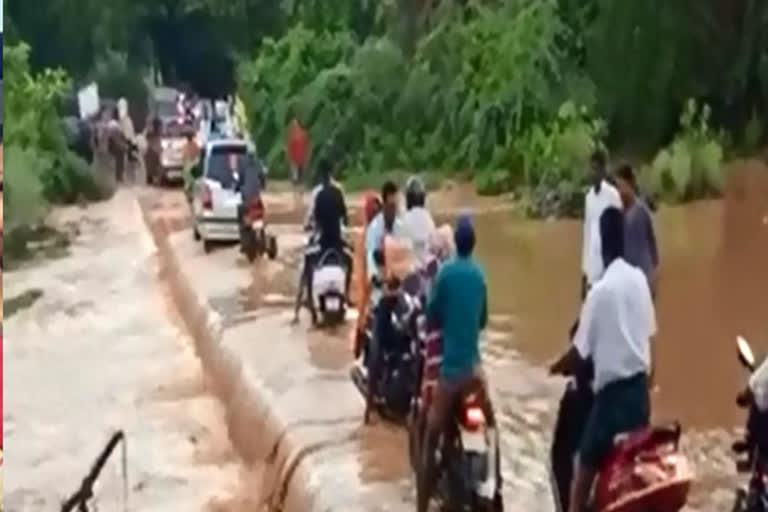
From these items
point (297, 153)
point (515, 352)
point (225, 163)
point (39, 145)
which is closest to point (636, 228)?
point (515, 352)

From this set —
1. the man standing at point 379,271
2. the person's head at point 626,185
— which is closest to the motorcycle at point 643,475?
the person's head at point 626,185

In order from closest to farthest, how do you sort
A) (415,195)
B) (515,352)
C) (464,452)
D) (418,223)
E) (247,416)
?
(464,452), (415,195), (418,223), (247,416), (515,352)

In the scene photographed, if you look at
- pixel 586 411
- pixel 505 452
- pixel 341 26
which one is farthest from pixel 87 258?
pixel 586 411

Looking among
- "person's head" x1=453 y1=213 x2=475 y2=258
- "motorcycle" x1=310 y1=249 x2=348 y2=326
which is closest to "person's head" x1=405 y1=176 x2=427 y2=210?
"person's head" x1=453 y1=213 x2=475 y2=258

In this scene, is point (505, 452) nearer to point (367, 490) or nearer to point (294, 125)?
point (367, 490)

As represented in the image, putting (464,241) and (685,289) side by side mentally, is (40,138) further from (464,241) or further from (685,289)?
(464,241)

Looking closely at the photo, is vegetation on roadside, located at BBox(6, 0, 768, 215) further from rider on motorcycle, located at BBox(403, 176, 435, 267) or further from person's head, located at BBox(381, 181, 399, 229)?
rider on motorcycle, located at BBox(403, 176, 435, 267)

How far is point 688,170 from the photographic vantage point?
84.9ft

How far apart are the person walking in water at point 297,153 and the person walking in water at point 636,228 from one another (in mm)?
22027

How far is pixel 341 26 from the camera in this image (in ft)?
143

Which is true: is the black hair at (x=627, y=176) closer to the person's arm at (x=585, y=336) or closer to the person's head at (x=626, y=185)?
the person's head at (x=626, y=185)

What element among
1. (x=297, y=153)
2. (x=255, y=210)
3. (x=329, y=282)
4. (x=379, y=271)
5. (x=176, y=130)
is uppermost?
(x=379, y=271)

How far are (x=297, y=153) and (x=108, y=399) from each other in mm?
15697

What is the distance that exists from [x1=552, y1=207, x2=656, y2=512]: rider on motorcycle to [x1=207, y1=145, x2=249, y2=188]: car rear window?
1935 centimetres
